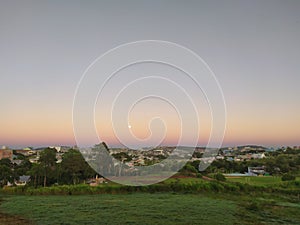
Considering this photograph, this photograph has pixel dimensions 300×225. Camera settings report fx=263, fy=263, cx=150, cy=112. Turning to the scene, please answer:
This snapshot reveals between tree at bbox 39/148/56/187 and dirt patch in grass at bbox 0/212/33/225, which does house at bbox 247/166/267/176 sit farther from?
dirt patch in grass at bbox 0/212/33/225

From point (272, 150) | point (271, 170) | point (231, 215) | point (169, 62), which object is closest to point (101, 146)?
point (169, 62)

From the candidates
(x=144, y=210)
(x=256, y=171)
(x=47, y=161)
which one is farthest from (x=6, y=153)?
(x=256, y=171)

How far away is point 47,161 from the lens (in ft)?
34.7

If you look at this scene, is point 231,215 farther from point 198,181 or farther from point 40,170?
point 40,170

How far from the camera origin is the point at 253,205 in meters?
6.72

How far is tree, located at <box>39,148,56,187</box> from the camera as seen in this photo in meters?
9.94

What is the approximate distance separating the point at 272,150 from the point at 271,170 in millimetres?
7788

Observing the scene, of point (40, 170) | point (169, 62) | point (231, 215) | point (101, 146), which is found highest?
point (169, 62)

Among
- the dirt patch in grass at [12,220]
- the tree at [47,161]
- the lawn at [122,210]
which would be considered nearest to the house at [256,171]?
the lawn at [122,210]

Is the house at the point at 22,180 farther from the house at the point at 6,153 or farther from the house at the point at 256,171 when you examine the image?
the house at the point at 256,171

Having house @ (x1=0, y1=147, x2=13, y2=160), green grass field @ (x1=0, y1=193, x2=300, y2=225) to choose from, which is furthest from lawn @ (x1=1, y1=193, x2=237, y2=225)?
house @ (x1=0, y1=147, x2=13, y2=160)

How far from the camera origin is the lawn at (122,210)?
17.4 feet

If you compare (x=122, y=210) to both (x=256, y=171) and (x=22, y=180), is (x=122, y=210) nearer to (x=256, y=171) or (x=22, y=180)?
(x=22, y=180)

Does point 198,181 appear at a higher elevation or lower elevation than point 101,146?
lower
